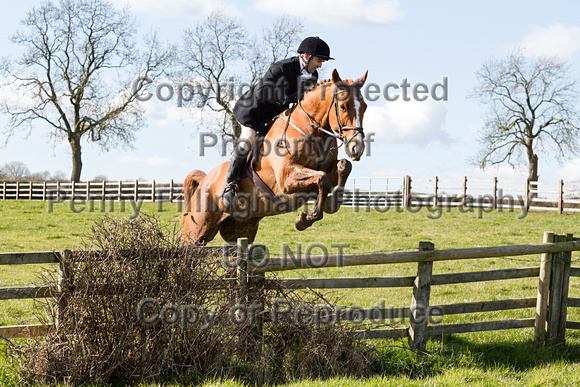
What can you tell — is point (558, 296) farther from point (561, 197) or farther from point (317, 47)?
point (561, 197)

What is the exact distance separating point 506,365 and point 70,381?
444cm

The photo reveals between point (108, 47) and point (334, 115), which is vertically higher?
point (108, 47)

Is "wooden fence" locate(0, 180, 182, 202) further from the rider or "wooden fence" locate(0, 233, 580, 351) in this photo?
"wooden fence" locate(0, 233, 580, 351)

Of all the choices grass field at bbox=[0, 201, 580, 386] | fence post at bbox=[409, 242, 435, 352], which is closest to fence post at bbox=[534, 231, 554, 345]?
grass field at bbox=[0, 201, 580, 386]

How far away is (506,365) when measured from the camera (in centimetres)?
611

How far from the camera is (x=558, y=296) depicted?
7160mm

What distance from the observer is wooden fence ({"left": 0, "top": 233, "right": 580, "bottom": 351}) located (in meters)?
5.20

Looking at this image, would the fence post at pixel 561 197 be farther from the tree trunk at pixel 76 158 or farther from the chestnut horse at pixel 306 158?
the tree trunk at pixel 76 158

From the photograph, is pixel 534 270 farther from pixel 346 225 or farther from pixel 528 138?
pixel 528 138

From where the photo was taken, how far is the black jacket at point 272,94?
6.07 metres

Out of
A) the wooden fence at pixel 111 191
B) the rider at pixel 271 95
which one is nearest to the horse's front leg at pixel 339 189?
the rider at pixel 271 95

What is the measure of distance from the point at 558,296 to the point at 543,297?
0.22m

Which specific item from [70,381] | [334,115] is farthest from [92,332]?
[334,115]

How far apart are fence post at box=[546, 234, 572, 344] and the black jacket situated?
3818mm
